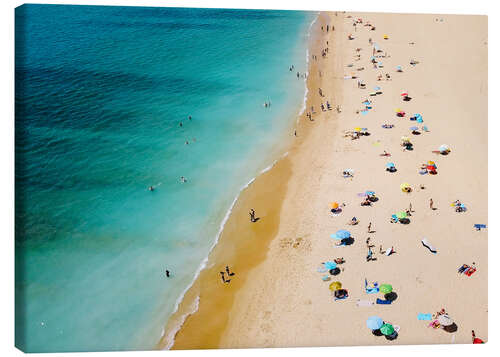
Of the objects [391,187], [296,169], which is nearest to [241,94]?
[296,169]

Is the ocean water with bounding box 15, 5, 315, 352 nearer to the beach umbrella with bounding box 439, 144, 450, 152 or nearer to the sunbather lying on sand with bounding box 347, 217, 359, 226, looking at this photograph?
the sunbather lying on sand with bounding box 347, 217, 359, 226

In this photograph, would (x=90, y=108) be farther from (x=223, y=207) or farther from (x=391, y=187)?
(x=391, y=187)

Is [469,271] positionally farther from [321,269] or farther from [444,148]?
[444,148]

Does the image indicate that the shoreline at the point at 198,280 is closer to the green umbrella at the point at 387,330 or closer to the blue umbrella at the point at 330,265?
the blue umbrella at the point at 330,265

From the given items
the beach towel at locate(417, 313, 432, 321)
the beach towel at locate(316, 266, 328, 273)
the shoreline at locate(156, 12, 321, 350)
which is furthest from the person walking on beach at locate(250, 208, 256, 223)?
the beach towel at locate(417, 313, 432, 321)

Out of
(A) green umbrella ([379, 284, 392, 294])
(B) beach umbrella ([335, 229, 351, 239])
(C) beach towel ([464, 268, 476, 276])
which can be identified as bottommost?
(C) beach towel ([464, 268, 476, 276])

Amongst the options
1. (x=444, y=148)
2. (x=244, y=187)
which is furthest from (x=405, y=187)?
(x=244, y=187)

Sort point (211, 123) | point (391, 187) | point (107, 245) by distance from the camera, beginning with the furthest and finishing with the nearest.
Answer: point (211, 123)
point (391, 187)
point (107, 245)
